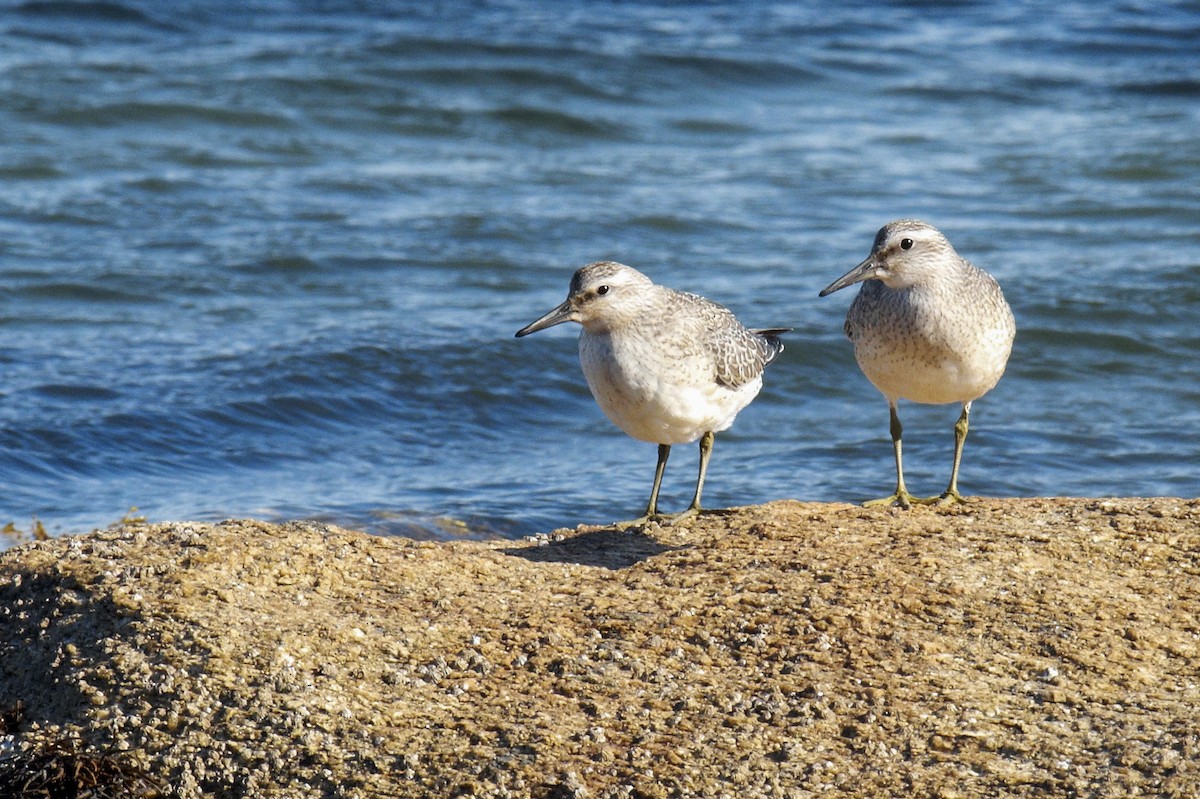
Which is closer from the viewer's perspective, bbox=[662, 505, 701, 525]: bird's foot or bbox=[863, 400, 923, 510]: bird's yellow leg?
bbox=[662, 505, 701, 525]: bird's foot

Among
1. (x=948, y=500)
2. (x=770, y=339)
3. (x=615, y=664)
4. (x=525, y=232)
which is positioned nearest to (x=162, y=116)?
(x=525, y=232)

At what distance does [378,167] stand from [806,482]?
849 centimetres

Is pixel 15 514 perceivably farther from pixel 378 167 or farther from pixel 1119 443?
pixel 378 167

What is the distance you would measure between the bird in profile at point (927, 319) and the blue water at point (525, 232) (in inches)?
81.7

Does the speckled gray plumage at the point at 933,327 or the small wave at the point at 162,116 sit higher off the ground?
the speckled gray plumage at the point at 933,327

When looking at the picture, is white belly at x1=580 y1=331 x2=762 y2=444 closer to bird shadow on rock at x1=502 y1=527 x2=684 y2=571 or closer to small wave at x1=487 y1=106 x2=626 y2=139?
bird shadow on rock at x1=502 y1=527 x2=684 y2=571

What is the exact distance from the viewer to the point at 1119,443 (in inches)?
395

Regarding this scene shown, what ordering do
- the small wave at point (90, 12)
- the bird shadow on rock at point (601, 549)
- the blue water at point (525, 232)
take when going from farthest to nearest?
the small wave at point (90, 12) < the blue water at point (525, 232) < the bird shadow on rock at point (601, 549)

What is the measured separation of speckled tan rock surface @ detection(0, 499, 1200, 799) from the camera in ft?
14.3

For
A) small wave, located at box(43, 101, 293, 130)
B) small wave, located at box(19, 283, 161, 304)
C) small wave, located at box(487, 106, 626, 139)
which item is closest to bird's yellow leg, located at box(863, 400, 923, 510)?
A: small wave, located at box(19, 283, 161, 304)

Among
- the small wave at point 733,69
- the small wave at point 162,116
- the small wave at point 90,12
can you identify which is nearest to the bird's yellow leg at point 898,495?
the small wave at point 162,116

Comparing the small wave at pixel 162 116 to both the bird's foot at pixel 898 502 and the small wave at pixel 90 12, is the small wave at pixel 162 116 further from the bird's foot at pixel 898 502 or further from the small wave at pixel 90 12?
the bird's foot at pixel 898 502

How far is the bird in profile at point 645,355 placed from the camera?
6602mm

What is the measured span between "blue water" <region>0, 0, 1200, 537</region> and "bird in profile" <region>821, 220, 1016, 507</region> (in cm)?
207
